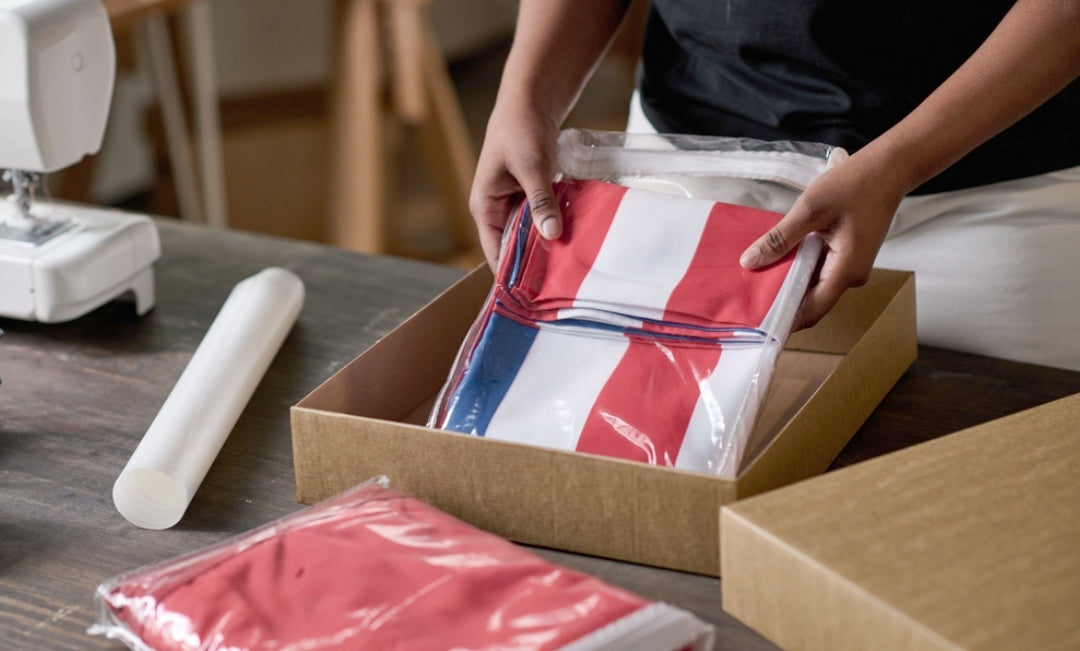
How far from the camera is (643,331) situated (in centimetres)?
80

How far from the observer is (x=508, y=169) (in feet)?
3.07

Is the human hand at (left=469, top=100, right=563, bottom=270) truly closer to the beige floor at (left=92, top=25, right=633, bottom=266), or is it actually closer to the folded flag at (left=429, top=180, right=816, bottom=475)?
the folded flag at (left=429, top=180, right=816, bottom=475)

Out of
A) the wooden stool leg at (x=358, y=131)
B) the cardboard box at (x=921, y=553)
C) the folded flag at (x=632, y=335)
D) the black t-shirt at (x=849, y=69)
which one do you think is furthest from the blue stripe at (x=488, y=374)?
the wooden stool leg at (x=358, y=131)

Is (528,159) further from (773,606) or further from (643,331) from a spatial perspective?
(773,606)

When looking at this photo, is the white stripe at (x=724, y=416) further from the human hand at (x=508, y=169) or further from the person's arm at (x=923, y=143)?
the human hand at (x=508, y=169)

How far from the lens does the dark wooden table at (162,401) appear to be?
701mm

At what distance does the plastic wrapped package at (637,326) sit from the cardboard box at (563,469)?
0.16 feet

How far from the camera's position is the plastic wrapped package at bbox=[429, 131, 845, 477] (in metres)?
0.76

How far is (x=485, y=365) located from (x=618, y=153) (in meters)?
0.22

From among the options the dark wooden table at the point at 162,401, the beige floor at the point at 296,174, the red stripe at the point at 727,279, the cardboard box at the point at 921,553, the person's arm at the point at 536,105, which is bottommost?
the beige floor at the point at 296,174

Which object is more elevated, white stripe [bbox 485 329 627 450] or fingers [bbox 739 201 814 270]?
fingers [bbox 739 201 814 270]

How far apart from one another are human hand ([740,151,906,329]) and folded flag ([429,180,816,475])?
0.02 metres

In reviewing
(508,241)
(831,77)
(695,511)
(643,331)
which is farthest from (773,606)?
(831,77)

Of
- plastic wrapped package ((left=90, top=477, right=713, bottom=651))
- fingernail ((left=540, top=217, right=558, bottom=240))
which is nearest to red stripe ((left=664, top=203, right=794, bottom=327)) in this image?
fingernail ((left=540, top=217, right=558, bottom=240))
